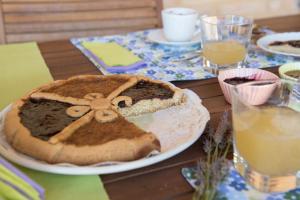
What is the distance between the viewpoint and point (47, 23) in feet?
4.84

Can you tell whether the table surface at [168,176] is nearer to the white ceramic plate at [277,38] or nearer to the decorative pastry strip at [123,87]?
the decorative pastry strip at [123,87]

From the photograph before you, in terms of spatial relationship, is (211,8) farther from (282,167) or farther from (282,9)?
(282,167)

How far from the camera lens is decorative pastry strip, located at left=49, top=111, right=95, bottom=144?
624 mm

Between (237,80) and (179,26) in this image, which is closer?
(237,80)

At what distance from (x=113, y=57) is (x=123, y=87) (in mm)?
288

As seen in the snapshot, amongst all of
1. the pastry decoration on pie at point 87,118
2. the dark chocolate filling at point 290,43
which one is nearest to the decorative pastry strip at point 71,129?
the pastry decoration on pie at point 87,118

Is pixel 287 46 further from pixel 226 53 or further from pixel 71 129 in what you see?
pixel 71 129

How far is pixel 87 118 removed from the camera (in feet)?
2.31

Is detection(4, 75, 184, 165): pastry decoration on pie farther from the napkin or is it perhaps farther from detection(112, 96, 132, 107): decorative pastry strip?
the napkin

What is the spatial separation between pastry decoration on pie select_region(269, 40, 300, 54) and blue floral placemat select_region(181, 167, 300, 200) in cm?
62

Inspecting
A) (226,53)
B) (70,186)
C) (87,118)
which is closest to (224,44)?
(226,53)

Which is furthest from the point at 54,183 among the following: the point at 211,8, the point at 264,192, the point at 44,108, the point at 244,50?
the point at 211,8

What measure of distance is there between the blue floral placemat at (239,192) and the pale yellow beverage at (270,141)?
0.03 m

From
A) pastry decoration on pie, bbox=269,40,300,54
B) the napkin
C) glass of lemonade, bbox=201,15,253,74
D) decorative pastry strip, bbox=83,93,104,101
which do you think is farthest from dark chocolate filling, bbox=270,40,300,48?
decorative pastry strip, bbox=83,93,104,101
